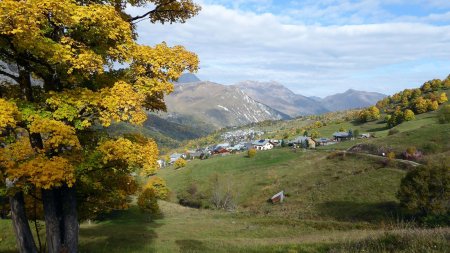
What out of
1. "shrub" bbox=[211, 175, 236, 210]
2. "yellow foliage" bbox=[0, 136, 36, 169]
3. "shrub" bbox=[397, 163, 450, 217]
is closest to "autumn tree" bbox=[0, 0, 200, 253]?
"yellow foliage" bbox=[0, 136, 36, 169]

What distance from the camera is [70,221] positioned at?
47.0ft

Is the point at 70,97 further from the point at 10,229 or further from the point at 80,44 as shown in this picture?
the point at 10,229

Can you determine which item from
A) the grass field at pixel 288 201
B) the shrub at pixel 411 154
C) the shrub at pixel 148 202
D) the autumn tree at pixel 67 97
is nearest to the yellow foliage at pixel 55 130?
the autumn tree at pixel 67 97

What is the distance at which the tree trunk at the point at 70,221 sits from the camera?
46.6 ft

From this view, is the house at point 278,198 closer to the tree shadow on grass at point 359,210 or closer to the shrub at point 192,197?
the tree shadow on grass at point 359,210

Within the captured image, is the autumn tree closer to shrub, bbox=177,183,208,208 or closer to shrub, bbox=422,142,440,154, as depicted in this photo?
shrub, bbox=177,183,208,208

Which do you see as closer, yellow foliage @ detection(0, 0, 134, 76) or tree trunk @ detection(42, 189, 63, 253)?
yellow foliage @ detection(0, 0, 134, 76)

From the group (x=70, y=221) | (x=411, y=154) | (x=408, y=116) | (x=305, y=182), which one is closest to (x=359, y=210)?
(x=305, y=182)

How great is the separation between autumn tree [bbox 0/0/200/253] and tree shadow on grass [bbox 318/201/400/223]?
203ft

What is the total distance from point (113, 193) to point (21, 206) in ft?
12.3

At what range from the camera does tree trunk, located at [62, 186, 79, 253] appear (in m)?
14.2

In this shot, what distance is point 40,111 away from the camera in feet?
42.3

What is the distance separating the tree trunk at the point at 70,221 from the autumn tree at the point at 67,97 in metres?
0.04

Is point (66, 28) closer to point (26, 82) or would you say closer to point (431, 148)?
point (26, 82)
